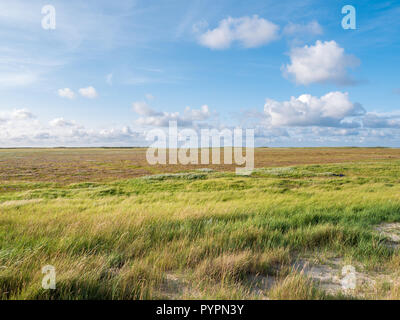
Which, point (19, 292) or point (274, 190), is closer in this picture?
point (19, 292)

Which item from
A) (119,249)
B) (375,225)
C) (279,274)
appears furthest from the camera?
(375,225)

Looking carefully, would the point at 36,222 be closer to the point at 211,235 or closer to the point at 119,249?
the point at 119,249

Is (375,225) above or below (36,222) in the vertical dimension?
below

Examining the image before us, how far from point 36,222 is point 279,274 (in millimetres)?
6054

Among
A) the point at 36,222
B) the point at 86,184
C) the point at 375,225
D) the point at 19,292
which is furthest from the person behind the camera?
Result: the point at 86,184

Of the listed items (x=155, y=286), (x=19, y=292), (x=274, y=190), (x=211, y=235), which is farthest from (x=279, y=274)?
(x=274, y=190)

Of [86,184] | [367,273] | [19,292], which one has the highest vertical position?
[19,292]

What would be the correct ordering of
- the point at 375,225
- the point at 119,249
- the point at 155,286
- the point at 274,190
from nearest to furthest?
the point at 155,286, the point at 119,249, the point at 375,225, the point at 274,190

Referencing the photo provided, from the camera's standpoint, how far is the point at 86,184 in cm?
2703
